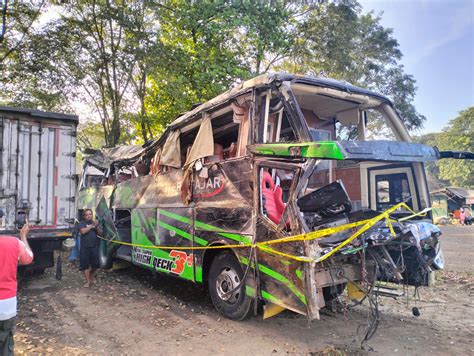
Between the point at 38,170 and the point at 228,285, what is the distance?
446cm

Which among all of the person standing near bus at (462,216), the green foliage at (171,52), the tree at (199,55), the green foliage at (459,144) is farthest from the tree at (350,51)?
the green foliage at (459,144)

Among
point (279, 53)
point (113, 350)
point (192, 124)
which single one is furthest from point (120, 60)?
point (113, 350)

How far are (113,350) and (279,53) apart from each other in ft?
41.4

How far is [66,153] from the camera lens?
288 inches

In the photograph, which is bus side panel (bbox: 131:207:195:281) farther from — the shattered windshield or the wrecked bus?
the shattered windshield

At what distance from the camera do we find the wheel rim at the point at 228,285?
5.05 m

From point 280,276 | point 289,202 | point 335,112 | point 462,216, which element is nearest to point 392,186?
point 335,112

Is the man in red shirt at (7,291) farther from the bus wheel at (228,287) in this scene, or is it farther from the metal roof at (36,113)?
the metal roof at (36,113)

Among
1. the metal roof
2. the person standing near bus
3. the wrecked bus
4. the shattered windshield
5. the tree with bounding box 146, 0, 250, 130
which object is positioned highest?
the tree with bounding box 146, 0, 250, 130

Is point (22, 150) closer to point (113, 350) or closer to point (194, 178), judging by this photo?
point (194, 178)

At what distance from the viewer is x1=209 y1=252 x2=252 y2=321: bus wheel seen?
4.95m

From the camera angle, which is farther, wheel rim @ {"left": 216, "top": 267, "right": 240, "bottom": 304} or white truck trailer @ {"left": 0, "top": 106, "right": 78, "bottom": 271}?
white truck trailer @ {"left": 0, "top": 106, "right": 78, "bottom": 271}

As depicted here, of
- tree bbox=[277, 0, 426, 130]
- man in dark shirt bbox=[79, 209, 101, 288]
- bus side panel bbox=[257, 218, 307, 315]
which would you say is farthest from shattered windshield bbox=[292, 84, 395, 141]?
tree bbox=[277, 0, 426, 130]

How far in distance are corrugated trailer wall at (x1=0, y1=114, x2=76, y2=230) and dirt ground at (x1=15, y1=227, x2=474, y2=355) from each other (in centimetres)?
159
